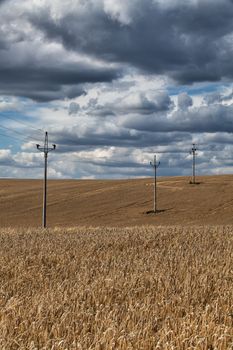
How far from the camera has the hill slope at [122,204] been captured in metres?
61.2

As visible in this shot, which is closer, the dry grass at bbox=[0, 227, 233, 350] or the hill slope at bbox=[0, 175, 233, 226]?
the dry grass at bbox=[0, 227, 233, 350]

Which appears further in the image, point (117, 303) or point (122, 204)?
point (122, 204)

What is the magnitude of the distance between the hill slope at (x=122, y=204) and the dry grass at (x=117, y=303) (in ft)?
137

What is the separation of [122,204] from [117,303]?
64.6 m

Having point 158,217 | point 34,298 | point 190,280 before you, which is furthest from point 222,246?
point 158,217

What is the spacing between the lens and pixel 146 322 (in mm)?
6883

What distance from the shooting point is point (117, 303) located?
8.27 meters

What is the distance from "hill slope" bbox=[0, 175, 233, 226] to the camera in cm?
6122

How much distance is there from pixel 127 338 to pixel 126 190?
80500 millimetres

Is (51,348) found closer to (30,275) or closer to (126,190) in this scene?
(30,275)

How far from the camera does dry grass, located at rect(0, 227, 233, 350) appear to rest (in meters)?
6.07

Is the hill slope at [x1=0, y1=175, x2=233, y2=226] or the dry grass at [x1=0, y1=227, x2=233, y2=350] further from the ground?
the dry grass at [x1=0, y1=227, x2=233, y2=350]

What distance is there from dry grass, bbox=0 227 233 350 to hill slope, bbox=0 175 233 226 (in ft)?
137

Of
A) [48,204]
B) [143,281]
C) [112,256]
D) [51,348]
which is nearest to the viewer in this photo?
[51,348]
